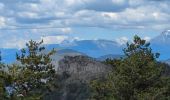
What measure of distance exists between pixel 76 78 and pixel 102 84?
71.4 metres

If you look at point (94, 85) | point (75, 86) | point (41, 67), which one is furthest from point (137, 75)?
point (75, 86)

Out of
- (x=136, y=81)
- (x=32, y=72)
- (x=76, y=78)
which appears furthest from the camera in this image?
(x=76, y=78)

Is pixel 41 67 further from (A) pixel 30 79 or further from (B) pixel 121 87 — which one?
(B) pixel 121 87

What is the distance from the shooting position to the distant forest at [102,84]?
50.6 m

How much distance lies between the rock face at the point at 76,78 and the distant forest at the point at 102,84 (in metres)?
59.0

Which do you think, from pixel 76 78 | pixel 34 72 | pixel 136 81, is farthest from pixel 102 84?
pixel 76 78

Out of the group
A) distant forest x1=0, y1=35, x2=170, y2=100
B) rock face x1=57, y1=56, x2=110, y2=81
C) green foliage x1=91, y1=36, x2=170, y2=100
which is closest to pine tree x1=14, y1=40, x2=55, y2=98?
→ distant forest x1=0, y1=35, x2=170, y2=100

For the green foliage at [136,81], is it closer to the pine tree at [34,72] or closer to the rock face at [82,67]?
the pine tree at [34,72]

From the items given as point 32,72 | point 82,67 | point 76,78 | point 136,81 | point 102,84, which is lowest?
point 76,78

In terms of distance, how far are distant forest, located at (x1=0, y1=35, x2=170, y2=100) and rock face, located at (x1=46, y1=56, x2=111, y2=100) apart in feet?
194

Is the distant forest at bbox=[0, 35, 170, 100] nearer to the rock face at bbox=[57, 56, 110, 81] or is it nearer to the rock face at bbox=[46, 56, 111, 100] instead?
the rock face at bbox=[57, 56, 110, 81]

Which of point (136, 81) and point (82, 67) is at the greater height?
point (136, 81)

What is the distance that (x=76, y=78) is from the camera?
5389 inches

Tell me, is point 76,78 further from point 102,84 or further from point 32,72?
point 32,72
